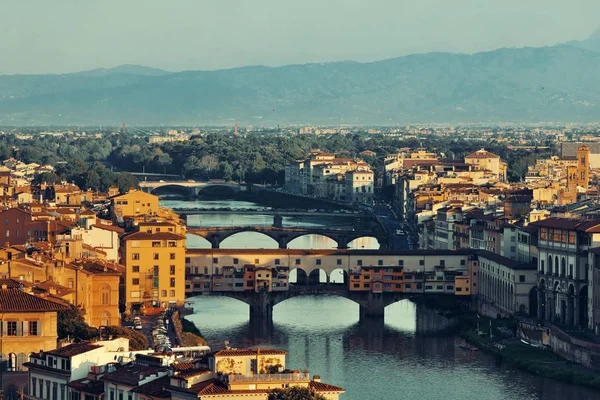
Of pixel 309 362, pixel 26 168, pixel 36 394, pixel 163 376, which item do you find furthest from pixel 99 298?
pixel 26 168

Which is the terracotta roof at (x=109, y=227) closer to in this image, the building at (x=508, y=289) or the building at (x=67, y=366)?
the building at (x=508, y=289)

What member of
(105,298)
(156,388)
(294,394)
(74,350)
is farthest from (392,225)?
(294,394)

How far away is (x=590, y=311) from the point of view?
122ft

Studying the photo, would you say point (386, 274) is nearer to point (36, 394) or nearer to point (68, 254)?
point (68, 254)

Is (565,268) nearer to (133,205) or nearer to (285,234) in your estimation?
(133,205)

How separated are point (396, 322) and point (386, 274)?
213cm

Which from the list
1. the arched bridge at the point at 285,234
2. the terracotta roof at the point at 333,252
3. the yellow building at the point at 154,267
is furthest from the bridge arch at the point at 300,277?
the arched bridge at the point at 285,234

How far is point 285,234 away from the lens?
6059 cm

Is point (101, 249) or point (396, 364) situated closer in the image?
point (396, 364)

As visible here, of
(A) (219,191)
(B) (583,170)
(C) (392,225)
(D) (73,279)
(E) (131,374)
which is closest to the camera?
(E) (131,374)

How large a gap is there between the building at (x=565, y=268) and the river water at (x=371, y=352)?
2.21 m

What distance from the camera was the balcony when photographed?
19.0 m

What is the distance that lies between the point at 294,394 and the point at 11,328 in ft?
22.7

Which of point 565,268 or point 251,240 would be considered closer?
point 565,268
